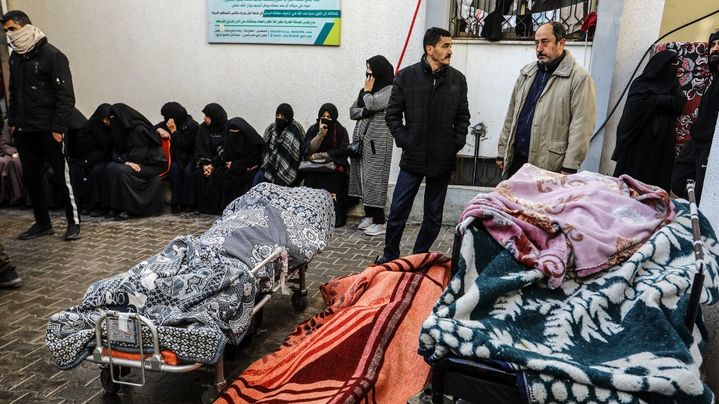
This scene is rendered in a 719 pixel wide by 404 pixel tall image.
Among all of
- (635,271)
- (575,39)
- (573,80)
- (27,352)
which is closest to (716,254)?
(635,271)

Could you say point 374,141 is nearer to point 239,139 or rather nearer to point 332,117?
point 332,117

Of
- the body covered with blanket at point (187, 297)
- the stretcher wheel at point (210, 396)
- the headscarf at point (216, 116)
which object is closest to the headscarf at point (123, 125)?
the headscarf at point (216, 116)

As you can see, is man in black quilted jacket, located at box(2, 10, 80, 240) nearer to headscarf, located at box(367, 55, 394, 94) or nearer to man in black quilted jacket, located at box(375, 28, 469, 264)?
headscarf, located at box(367, 55, 394, 94)

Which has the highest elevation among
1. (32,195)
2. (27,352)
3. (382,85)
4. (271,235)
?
(382,85)

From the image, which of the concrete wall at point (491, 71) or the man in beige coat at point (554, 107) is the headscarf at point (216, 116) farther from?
the man in beige coat at point (554, 107)

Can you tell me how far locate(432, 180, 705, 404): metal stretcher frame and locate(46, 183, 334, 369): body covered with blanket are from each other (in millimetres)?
1114

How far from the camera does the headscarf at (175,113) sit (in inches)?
282

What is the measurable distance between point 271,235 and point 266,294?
1.23ft

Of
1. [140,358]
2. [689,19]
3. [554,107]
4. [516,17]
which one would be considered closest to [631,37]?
[689,19]

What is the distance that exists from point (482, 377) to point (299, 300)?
7.65ft

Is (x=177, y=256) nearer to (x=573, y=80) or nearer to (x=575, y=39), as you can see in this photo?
(x=573, y=80)

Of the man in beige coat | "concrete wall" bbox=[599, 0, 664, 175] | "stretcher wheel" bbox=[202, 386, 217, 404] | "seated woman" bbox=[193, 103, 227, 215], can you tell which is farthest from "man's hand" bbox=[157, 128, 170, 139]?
"concrete wall" bbox=[599, 0, 664, 175]

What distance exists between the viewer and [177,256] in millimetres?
2832

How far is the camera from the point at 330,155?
20.9 feet
